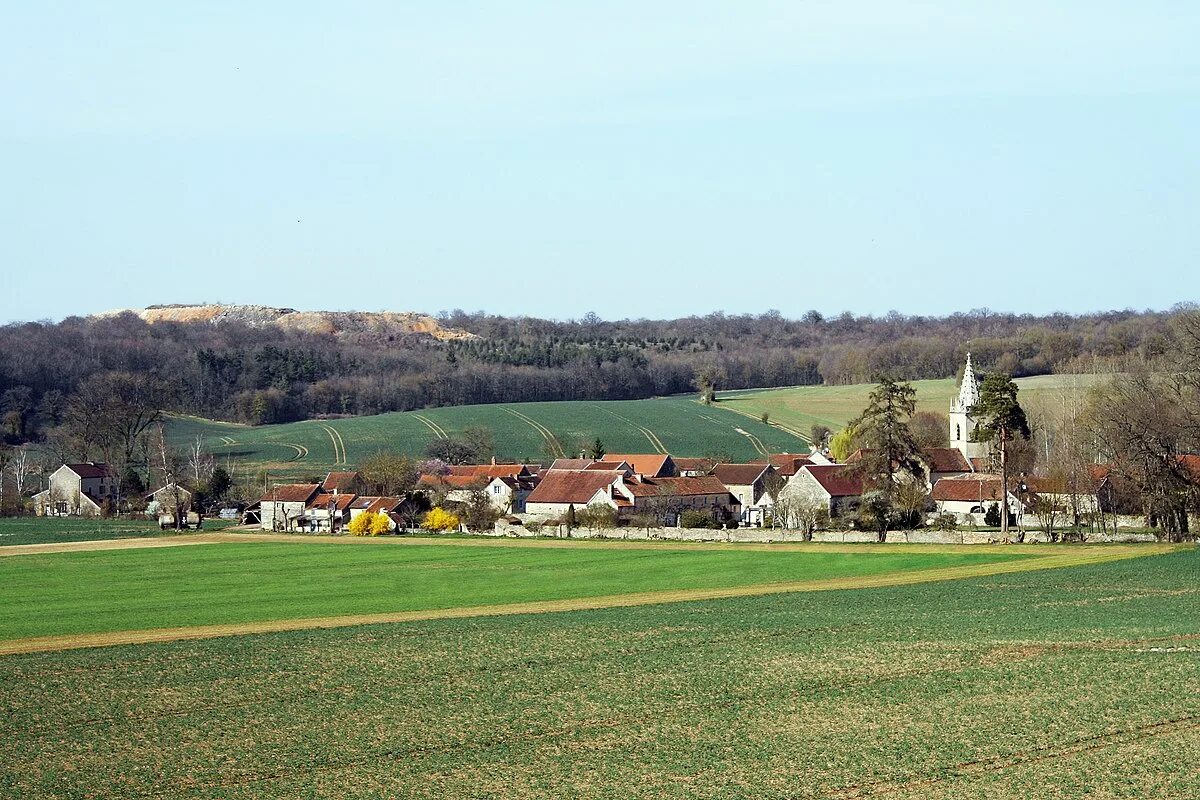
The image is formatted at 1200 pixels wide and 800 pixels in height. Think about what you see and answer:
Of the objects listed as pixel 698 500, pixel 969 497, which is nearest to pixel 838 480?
pixel 969 497

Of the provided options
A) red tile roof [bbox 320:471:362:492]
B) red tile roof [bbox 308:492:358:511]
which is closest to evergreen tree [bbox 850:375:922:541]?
red tile roof [bbox 308:492:358:511]

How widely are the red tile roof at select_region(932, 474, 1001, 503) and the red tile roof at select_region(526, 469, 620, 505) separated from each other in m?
20.0

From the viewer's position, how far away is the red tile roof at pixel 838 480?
272ft

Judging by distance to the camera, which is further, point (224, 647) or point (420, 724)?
point (224, 647)

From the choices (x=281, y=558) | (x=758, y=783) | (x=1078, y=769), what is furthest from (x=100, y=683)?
(x=281, y=558)

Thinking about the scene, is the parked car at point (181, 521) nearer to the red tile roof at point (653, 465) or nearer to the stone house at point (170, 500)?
the stone house at point (170, 500)

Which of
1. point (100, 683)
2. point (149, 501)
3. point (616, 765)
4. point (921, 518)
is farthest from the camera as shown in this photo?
point (149, 501)

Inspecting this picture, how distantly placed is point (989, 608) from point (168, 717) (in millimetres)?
23607

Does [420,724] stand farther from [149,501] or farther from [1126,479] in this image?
[149,501]

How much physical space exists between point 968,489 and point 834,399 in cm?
7620

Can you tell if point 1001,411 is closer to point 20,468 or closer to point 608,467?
point 608,467

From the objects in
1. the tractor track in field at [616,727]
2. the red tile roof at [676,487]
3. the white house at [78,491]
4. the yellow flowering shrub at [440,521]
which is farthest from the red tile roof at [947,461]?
the tractor track in field at [616,727]

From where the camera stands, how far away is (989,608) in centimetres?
4009

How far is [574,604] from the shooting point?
4591 cm
